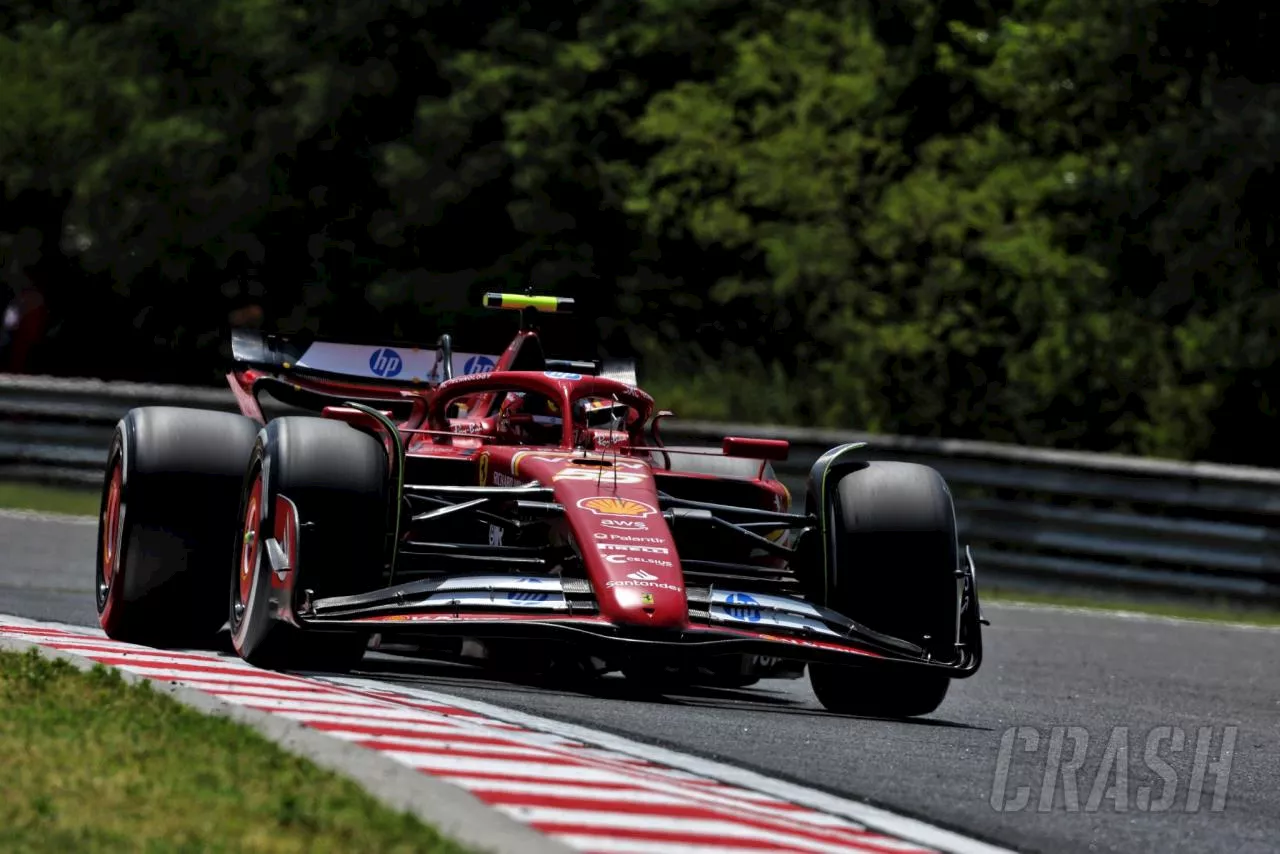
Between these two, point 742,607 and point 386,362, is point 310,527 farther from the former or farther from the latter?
point 386,362

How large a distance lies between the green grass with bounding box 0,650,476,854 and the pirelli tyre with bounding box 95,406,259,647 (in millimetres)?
2495

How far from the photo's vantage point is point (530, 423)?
10.4 metres

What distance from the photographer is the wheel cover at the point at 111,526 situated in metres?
9.88

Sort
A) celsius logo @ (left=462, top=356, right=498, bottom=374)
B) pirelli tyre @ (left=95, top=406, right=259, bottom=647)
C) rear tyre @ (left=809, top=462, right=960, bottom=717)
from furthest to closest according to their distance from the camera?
celsius logo @ (left=462, top=356, right=498, bottom=374) → pirelli tyre @ (left=95, top=406, right=259, bottom=647) → rear tyre @ (left=809, top=462, right=960, bottom=717)

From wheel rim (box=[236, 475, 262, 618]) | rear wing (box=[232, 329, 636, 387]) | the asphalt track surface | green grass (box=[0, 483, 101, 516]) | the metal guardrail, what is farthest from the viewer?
green grass (box=[0, 483, 101, 516])

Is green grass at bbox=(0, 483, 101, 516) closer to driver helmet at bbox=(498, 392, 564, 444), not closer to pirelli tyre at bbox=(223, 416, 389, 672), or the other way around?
driver helmet at bbox=(498, 392, 564, 444)

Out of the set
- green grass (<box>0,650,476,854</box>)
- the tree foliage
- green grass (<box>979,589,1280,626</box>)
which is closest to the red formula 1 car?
green grass (<box>0,650,476,854</box>)

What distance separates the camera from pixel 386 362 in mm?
12102

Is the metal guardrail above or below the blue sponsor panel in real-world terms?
below

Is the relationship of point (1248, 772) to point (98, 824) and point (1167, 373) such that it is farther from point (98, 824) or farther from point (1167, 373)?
point (1167, 373)

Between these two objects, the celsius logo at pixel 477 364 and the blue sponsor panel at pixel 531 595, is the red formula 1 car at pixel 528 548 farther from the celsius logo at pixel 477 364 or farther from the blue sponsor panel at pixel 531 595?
the celsius logo at pixel 477 364

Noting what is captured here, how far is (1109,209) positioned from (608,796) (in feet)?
54.1

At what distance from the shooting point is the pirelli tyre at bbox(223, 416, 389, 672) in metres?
8.70

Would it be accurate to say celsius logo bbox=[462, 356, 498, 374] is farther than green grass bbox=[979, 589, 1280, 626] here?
No
